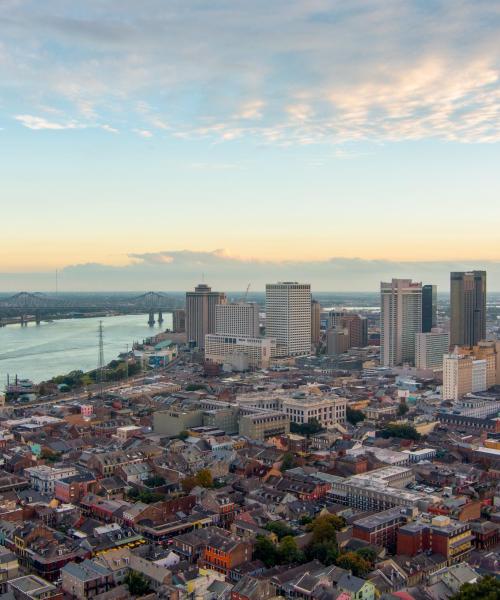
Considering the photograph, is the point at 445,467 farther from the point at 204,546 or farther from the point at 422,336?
the point at 422,336

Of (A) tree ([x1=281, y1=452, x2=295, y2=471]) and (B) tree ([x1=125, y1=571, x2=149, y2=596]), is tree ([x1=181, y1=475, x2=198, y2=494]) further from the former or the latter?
(B) tree ([x1=125, y1=571, x2=149, y2=596])

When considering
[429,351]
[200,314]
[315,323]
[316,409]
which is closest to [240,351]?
[429,351]

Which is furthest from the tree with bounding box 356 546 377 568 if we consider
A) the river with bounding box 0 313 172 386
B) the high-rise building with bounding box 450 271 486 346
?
the high-rise building with bounding box 450 271 486 346

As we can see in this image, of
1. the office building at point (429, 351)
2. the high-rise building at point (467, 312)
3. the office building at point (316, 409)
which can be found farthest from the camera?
the high-rise building at point (467, 312)

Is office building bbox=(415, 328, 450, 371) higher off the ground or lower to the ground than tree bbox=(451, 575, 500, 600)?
higher

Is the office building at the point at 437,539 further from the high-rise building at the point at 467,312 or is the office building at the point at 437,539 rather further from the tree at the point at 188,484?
the high-rise building at the point at 467,312

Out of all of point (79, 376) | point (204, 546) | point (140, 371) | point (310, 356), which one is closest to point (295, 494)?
point (204, 546)

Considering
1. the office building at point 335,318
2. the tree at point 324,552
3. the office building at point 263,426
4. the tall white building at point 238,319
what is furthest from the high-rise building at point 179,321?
the tree at point 324,552
